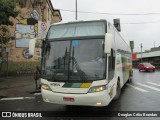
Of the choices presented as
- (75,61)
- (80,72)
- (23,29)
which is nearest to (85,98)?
(80,72)

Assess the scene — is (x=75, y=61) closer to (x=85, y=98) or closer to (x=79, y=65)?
(x=79, y=65)

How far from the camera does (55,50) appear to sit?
895cm

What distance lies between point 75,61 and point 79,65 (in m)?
0.21

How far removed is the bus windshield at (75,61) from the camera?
8320 mm

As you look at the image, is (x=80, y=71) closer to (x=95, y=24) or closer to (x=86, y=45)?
(x=86, y=45)

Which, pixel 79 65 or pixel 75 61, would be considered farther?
pixel 75 61

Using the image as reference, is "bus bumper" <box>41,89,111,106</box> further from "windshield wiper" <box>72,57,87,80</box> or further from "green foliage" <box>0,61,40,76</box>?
"green foliage" <box>0,61,40,76</box>

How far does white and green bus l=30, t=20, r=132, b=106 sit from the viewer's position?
8.15 metres

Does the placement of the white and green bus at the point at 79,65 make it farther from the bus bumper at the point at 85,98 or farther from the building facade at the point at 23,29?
the building facade at the point at 23,29

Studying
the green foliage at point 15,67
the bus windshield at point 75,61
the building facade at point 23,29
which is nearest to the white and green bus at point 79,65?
the bus windshield at point 75,61

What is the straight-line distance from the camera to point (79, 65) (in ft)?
27.7

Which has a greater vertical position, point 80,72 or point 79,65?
point 79,65

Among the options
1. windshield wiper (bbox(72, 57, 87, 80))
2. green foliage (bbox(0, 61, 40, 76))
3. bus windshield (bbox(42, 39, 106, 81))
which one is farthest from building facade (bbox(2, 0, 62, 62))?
windshield wiper (bbox(72, 57, 87, 80))

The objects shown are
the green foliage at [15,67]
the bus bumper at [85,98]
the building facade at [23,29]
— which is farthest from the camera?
the building facade at [23,29]
